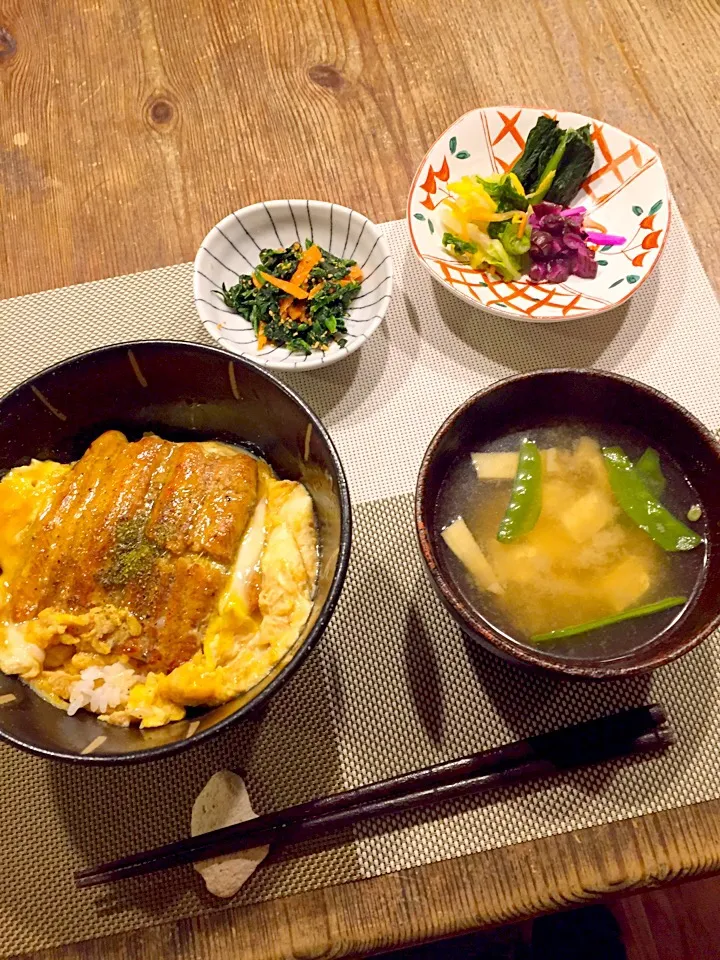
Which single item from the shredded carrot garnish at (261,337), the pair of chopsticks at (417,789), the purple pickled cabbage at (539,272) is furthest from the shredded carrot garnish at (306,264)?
the pair of chopsticks at (417,789)

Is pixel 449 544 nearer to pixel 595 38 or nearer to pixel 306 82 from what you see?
pixel 306 82

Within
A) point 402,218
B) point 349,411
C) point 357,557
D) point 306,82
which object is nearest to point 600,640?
point 357,557

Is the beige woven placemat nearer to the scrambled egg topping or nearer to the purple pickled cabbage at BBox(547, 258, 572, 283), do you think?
the scrambled egg topping

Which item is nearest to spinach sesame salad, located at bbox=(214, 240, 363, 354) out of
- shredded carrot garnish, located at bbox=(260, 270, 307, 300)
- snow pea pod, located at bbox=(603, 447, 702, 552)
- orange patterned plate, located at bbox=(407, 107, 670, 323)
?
shredded carrot garnish, located at bbox=(260, 270, 307, 300)

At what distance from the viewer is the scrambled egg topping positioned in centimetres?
110

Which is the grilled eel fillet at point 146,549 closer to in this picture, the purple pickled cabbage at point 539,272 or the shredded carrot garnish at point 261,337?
the shredded carrot garnish at point 261,337

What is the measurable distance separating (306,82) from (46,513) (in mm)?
1626

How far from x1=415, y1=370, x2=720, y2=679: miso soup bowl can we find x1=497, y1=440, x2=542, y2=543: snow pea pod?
0.06m

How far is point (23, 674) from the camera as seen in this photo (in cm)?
112

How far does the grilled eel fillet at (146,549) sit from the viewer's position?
1149 millimetres

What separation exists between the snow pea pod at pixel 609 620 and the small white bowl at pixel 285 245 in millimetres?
774

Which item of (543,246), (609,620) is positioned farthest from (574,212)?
(609,620)

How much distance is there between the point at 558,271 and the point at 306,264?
63 centimetres

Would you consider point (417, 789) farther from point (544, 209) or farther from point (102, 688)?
point (544, 209)
